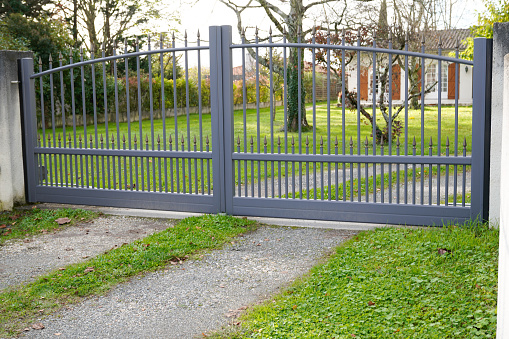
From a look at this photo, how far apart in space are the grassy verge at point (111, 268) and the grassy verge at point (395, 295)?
5.04 ft

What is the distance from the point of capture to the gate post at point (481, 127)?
21.1 feet

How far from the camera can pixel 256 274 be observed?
5.62m

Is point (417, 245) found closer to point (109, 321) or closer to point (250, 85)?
point (109, 321)

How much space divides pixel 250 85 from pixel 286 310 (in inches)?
627

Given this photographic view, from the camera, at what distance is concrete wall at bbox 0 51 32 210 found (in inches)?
337

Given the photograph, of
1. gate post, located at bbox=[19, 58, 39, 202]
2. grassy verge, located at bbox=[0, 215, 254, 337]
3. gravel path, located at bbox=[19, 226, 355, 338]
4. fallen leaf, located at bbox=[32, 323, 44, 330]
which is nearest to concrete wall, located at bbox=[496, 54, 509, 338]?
gravel path, located at bbox=[19, 226, 355, 338]

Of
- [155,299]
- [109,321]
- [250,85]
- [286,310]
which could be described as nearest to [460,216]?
[286,310]

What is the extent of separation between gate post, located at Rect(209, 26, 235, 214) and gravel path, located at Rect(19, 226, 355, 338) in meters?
1.13

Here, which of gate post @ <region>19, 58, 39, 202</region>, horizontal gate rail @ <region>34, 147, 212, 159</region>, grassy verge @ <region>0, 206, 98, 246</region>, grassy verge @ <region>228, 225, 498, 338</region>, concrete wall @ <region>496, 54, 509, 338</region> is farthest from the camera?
gate post @ <region>19, 58, 39, 202</region>

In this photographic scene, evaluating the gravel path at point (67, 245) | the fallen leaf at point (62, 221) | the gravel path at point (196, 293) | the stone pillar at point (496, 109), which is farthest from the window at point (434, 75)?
the gravel path at point (196, 293)

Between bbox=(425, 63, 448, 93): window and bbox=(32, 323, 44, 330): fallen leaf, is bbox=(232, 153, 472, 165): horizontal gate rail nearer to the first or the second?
bbox=(32, 323, 44, 330): fallen leaf

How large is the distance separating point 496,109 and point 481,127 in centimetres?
25

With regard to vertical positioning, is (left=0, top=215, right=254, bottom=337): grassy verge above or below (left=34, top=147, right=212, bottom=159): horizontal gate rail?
below

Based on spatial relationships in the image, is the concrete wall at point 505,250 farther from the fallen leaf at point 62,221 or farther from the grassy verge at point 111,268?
the fallen leaf at point 62,221
